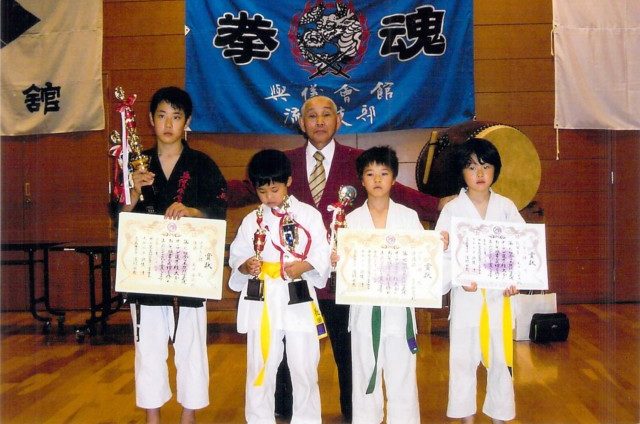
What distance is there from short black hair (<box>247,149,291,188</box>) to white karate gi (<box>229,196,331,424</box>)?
144 millimetres

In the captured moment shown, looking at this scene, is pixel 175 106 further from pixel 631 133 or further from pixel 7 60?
pixel 631 133

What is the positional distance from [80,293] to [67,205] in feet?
2.96

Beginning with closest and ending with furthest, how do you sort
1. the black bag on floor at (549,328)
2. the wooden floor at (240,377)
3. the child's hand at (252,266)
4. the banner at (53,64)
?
1. the child's hand at (252,266)
2. the wooden floor at (240,377)
3. the black bag on floor at (549,328)
4. the banner at (53,64)

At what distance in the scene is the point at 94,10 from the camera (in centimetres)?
570

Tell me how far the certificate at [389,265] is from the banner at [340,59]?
3.12 meters

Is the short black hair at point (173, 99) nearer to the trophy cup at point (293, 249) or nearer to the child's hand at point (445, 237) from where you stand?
the trophy cup at point (293, 249)

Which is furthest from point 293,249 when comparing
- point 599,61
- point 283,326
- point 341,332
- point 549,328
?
point 599,61

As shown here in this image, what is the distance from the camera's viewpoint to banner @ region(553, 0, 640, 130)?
5.49m

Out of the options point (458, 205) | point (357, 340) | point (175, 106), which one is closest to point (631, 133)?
point (458, 205)

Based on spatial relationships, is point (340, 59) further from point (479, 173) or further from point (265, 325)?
point (265, 325)

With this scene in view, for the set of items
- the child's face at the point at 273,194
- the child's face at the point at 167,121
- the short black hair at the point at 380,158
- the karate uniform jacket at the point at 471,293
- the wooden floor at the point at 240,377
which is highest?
the child's face at the point at 167,121

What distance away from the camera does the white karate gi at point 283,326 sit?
2568mm

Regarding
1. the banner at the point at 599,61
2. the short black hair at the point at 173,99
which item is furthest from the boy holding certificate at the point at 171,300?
the banner at the point at 599,61

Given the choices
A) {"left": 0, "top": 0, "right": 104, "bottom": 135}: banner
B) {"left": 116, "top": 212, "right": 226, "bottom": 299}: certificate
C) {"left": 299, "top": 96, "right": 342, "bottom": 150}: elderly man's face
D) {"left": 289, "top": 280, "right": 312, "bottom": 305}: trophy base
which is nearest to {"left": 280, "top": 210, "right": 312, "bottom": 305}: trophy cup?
{"left": 289, "top": 280, "right": 312, "bottom": 305}: trophy base
